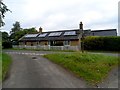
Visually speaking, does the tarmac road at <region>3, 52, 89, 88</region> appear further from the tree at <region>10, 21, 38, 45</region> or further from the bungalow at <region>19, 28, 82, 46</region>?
the tree at <region>10, 21, 38, 45</region>

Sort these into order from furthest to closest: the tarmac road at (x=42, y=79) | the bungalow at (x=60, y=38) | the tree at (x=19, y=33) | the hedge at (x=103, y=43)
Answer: the tree at (x=19, y=33) → the bungalow at (x=60, y=38) → the hedge at (x=103, y=43) → the tarmac road at (x=42, y=79)

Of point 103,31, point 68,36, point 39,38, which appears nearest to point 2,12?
point 68,36

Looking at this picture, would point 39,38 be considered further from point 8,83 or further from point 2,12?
point 8,83

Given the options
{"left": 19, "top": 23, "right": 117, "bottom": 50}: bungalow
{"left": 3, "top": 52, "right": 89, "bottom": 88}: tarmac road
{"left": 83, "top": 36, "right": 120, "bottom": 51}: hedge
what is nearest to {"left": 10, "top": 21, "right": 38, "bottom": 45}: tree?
{"left": 19, "top": 23, "right": 117, "bottom": 50}: bungalow

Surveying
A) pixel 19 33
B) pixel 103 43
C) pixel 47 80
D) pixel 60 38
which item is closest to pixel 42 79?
pixel 47 80

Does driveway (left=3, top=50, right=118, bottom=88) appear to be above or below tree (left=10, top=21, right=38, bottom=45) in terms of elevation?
below

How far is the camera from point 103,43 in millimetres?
42750

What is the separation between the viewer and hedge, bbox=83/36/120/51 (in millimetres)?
41463

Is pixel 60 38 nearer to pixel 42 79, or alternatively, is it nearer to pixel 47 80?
pixel 42 79

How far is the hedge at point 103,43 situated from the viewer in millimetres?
41463

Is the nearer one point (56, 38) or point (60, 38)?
point (60, 38)

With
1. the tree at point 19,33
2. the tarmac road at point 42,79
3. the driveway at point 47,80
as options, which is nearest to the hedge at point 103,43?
the driveway at point 47,80

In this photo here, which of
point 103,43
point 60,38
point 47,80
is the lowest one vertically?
point 47,80

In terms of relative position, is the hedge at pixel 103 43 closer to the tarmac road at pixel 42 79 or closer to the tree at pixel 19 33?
the tarmac road at pixel 42 79
